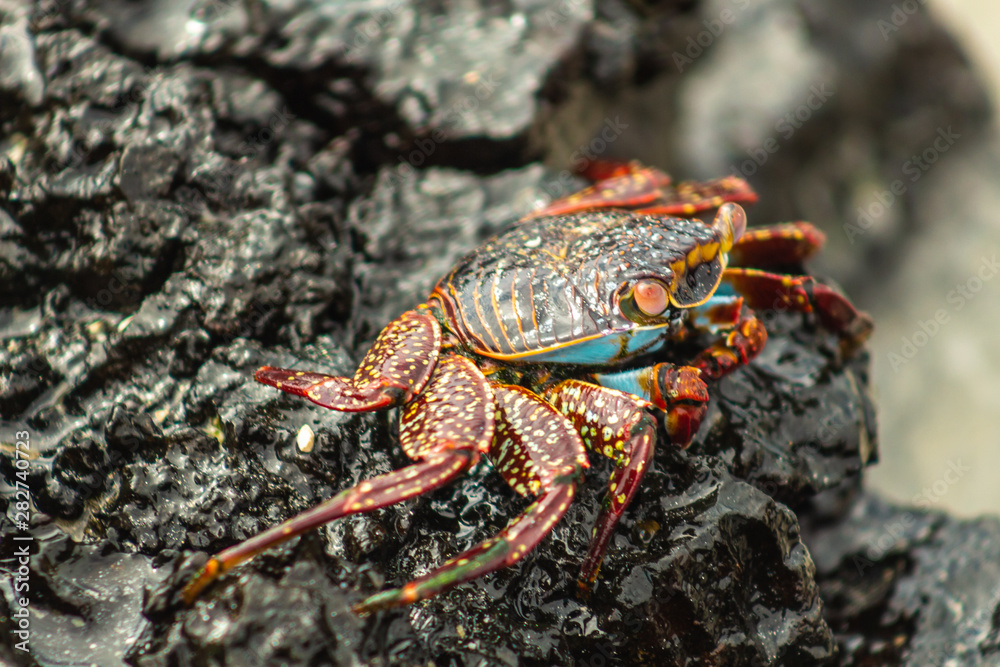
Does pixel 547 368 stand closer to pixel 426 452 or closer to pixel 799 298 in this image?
pixel 426 452

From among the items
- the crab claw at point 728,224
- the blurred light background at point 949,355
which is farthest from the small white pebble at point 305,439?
the blurred light background at point 949,355

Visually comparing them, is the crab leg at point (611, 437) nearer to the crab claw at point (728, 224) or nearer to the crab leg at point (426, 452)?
the crab leg at point (426, 452)

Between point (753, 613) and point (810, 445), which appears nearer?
point (753, 613)

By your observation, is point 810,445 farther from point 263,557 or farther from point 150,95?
point 150,95

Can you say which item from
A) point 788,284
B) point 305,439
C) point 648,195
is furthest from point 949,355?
point 305,439

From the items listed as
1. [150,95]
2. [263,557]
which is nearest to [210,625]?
[263,557]

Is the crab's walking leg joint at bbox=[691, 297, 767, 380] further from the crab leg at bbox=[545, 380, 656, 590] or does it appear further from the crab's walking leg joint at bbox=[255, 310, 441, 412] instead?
the crab's walking leg joint at bbox=[255, 310, 441, 412]

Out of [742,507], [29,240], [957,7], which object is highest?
[957,7]
